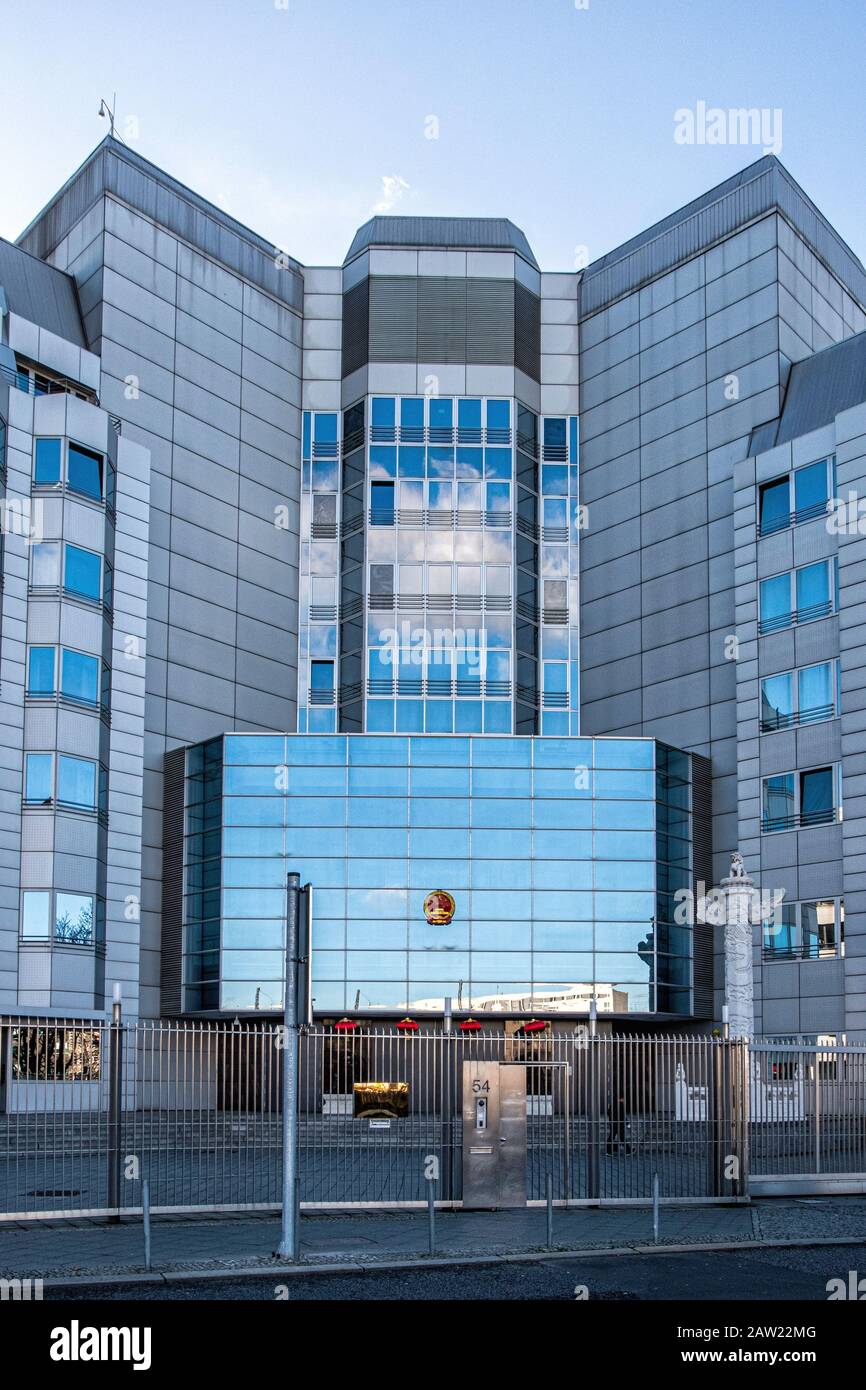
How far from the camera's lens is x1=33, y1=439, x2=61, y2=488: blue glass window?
47375 millimetres

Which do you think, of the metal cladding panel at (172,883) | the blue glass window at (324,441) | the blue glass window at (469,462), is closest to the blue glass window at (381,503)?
the blue glass window at (469,462)

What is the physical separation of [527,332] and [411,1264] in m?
51.4

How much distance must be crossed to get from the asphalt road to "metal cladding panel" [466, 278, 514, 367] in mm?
48665

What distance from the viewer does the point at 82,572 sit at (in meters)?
48.0

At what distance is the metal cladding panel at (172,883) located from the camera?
2030 inches

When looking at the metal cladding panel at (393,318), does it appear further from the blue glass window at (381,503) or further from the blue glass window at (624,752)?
the blue glass window at (624,752)

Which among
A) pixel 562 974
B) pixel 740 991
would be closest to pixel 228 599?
pixel 562 974

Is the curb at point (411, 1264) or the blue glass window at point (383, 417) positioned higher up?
the blue glass window at point (383, 417)

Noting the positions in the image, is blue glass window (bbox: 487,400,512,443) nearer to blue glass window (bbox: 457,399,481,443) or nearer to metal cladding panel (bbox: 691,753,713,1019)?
blue glass window (bbox: 457,399,481,443)

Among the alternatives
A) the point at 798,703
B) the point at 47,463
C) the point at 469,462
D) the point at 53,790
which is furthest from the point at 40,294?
the point at 798,703

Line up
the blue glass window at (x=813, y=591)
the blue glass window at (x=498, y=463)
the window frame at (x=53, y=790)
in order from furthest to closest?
the blue glass window at (x=498, y=463)
the blue glass window at (x=813, y=591)
the window frame at (x=53, y=790)

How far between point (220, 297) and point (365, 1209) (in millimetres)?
44951

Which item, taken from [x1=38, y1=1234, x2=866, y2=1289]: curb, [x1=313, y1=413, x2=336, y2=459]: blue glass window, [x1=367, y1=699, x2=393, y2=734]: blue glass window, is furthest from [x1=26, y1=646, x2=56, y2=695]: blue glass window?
[x1=38, y1=1234, x2=866, y2=1289]: curb

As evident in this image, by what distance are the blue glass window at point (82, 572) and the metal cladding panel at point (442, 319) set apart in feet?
61.6
